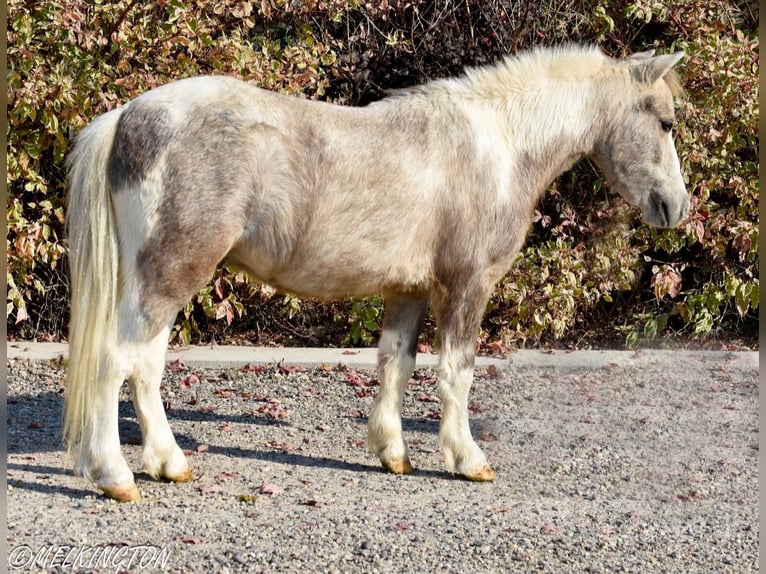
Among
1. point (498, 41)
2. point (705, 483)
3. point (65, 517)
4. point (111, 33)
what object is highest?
point (498, 41)

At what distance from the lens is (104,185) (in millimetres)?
4500

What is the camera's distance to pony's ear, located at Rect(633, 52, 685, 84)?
5191 mm

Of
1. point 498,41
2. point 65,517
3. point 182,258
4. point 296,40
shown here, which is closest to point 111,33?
point 296,40

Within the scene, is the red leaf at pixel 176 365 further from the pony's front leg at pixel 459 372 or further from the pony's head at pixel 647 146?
the pony's head at pixel 647 146

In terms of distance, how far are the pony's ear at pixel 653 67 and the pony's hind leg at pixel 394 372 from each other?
1.56 metres

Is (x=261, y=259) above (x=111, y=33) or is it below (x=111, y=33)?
below

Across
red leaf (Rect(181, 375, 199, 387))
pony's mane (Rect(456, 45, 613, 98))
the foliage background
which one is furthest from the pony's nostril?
red leaf (Rect(181, 375, 199, 387))

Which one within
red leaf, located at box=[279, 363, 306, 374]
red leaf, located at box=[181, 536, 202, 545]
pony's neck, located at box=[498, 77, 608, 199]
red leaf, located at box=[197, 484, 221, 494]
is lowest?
red leaf, located at box=[181, 536, 202, 545]

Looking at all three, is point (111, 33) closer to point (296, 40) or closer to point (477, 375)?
point (296, 40)

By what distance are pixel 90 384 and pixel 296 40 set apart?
4.57 m

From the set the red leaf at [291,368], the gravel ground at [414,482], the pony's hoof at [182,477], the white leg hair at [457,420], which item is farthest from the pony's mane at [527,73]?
the red leaf at [291,368]

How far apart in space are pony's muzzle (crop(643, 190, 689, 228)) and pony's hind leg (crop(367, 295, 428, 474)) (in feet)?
4.09

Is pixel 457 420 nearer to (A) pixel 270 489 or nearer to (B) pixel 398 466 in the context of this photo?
(B) pixel 398 466

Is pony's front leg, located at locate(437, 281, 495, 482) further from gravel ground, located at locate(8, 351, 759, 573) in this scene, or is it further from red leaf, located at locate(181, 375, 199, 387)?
red leaf, located at locate(181, 375, 199, 387)
